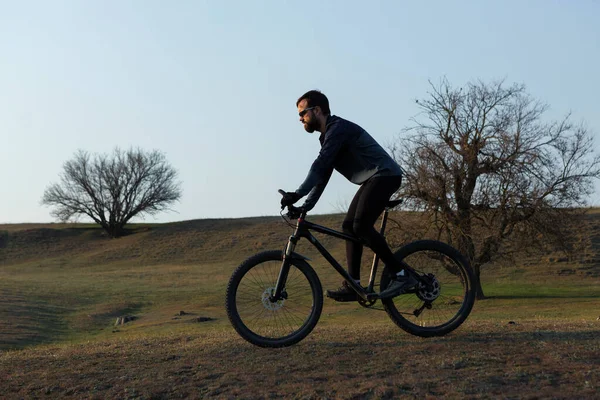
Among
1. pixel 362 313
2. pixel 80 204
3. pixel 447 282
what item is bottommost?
pixel 362 313

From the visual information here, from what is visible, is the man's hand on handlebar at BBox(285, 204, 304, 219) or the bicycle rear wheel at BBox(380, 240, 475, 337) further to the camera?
the bicycle rear wheel at BBox(380, 240, 475, 337)

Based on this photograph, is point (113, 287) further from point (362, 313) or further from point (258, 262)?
point (258, 262)

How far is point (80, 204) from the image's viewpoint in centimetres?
6894

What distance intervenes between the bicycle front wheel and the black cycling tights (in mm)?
555

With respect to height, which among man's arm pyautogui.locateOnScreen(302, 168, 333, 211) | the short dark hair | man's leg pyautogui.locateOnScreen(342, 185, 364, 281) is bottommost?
man's leg pyautogui.locateOnScreen(342, 185, 364, 281)

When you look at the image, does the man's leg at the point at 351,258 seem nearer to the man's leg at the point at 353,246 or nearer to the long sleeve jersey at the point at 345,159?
the man's leg at the point at 353,246

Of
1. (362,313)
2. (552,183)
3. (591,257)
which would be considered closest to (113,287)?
(362,313)

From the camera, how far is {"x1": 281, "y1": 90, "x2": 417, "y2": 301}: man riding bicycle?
5.41 metres

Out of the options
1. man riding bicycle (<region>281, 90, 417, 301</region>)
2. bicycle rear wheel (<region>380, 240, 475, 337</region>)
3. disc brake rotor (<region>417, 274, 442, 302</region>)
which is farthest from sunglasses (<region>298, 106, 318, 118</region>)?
disc brake rotor (<region>417, 274, 442, 302</region>)

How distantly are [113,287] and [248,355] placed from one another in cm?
3028

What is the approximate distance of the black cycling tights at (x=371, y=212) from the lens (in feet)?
18.0

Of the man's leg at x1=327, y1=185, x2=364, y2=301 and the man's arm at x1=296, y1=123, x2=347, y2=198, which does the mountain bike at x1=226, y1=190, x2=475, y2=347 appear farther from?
the man's arm at x1=296, y1=123, x2=347, y2=198

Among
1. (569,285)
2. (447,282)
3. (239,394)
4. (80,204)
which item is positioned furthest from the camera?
(80,204)

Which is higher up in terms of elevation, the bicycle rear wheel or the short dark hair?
the short dark hair
